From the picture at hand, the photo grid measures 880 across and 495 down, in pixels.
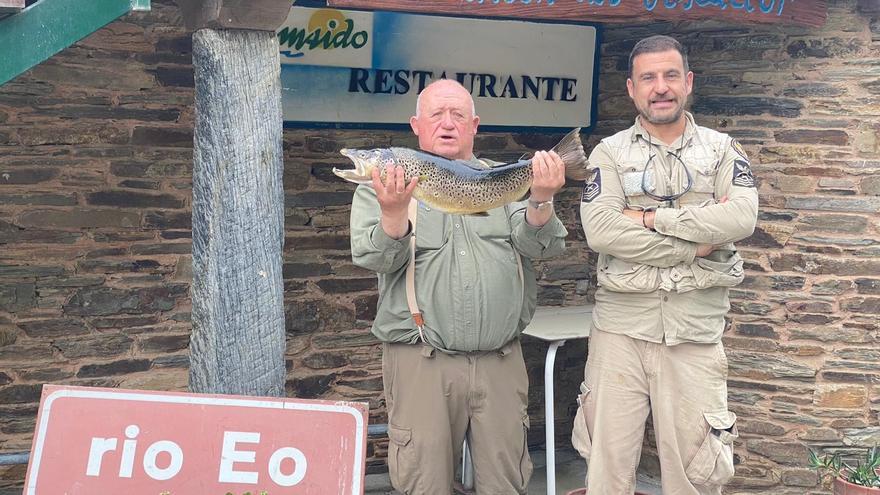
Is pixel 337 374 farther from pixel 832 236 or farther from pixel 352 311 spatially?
pixel 832 236

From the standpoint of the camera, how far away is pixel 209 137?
3.79 metres

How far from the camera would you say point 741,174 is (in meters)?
4.18

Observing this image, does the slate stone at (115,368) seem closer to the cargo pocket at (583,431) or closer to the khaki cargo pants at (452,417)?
the khaki cargo pants at (452,417)

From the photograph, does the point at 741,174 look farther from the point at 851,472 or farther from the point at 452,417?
the point at 851,472

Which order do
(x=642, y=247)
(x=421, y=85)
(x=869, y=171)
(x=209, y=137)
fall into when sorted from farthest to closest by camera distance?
(x=421, y=85)
(x=869, y=171)
(x=642, y=247)
(x=209, y=137)

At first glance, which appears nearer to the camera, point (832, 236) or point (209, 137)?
point (209, 137)

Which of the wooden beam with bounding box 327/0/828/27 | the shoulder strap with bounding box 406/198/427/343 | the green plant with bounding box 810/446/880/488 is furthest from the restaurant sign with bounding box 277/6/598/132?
the green plant with bounding box 810/446/880/488

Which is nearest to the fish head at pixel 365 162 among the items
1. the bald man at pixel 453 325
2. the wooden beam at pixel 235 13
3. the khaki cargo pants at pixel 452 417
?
the bald man at pixel 453 325

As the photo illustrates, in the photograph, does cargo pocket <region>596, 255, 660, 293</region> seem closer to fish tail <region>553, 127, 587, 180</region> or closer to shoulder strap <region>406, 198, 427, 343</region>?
fish tail <region>553, 127, 587, 180</region>

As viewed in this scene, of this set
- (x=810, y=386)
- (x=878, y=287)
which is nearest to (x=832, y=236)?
(x=878, y=287)

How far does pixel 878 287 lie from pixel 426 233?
257 cm

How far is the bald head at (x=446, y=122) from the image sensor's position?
4.07m

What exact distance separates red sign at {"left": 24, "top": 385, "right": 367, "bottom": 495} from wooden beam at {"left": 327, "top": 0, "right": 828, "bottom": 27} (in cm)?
154

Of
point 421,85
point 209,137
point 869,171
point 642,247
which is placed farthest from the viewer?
point 421,85
